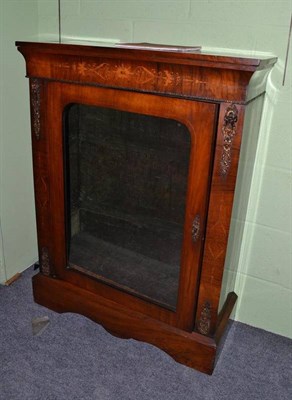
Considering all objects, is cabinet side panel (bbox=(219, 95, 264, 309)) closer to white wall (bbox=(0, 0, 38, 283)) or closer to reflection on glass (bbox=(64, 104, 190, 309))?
reflection on glass (bbox=(64, 104, 190, 309))

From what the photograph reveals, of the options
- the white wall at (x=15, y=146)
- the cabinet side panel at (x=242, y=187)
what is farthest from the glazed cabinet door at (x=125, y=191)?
the white wall at (x=15, y=146)

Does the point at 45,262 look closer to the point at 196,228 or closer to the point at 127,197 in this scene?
the point at 127,197

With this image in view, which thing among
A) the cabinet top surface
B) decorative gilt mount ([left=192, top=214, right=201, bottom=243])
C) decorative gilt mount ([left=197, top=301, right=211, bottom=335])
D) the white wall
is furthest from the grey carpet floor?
the cabinet top surface

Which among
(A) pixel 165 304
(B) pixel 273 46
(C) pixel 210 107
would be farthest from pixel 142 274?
(B) pixel 273 46

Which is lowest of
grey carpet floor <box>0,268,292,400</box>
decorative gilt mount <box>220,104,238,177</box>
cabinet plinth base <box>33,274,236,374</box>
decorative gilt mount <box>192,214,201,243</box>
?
grey carpet floor <box>0,268,292,400</box>

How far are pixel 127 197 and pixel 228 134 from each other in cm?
46

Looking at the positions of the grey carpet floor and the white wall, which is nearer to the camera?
the grey carpet floor

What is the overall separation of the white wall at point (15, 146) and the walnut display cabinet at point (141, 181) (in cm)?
27

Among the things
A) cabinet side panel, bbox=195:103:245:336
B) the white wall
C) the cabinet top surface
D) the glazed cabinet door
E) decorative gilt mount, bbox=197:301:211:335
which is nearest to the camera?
the cabinet top surface

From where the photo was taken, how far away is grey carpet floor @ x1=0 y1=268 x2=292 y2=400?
1347mm

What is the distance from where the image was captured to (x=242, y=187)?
1332 mm

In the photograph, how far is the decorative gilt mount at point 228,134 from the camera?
1092 mm

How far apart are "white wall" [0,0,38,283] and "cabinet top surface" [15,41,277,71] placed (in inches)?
12.6

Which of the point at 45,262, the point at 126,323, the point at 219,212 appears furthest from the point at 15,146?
the point at 219,212
